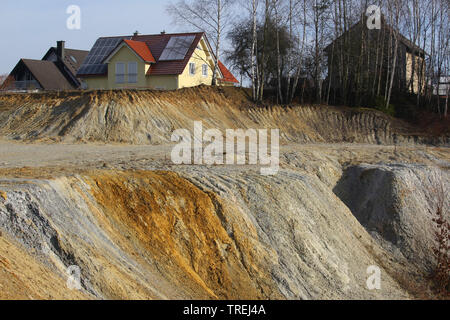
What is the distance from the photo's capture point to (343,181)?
2344cm

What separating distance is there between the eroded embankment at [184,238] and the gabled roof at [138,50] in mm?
19737

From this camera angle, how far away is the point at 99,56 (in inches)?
1496

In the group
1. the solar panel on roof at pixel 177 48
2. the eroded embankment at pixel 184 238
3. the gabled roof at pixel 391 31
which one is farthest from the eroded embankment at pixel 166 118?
the eroded embankment at pixel 184 238

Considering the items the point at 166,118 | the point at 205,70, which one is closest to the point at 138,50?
the point at 205,70

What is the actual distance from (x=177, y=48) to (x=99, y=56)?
611 cm

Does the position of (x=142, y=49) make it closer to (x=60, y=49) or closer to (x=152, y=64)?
(x=152, y=64)

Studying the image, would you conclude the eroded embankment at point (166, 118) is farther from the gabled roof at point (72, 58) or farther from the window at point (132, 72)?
the gabled roof at point (72, 58)

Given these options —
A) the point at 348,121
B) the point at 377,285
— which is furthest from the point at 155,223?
the point at 348,121

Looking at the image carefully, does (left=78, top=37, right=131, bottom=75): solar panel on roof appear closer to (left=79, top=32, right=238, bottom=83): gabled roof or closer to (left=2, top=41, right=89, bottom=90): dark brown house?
(left=79, top=32, right=238, bottom=83): gabled roof

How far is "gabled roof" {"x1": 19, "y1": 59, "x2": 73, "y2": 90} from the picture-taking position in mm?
47938

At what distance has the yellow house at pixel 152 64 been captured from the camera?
3506 centimetres

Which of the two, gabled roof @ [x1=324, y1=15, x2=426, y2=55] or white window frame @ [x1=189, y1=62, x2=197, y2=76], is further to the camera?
gabled roof @ [x1=324, y1=15, x2=426, y2=55]

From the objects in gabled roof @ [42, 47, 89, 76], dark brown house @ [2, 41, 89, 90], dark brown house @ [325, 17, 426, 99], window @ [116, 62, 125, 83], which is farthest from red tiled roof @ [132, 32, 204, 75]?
gabled roof @ [42, 47, 89, 76]
